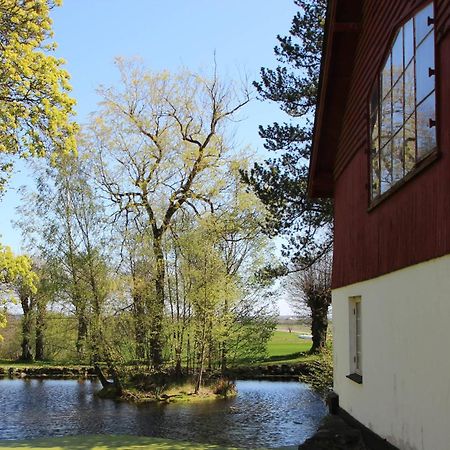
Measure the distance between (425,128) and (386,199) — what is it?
52.0 inches

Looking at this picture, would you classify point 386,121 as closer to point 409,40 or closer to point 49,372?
point 409,40

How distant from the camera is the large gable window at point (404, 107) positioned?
554 cm

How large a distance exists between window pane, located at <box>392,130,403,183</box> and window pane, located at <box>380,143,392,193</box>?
0.14 meters

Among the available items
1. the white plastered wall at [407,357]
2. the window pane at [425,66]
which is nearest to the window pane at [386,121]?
the window pane at [425,66]

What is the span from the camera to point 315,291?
111 feet

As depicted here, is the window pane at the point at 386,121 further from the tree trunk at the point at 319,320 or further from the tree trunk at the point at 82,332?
the tree trunk at the point at 319,320

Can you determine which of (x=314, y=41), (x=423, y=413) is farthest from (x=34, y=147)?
(x=314, y=41)

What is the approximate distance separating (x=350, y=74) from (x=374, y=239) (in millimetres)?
3141

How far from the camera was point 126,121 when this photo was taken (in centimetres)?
2639

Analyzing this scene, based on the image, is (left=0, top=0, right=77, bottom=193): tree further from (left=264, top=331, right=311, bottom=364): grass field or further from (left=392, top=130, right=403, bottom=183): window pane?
(left=264, top=331, right=311, bottom=364): grass field

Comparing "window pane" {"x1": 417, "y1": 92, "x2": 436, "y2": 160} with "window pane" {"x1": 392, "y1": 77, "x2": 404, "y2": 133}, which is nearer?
"window pane" {"x1": 417, "y1": 92, "x2": 436, "y2": 160}

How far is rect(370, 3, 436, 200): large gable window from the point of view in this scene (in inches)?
218

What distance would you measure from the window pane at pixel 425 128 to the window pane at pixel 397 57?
93cm

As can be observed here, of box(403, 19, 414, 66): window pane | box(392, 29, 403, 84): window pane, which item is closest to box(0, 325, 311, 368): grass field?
box(392, 29, 403, 84): window pane
